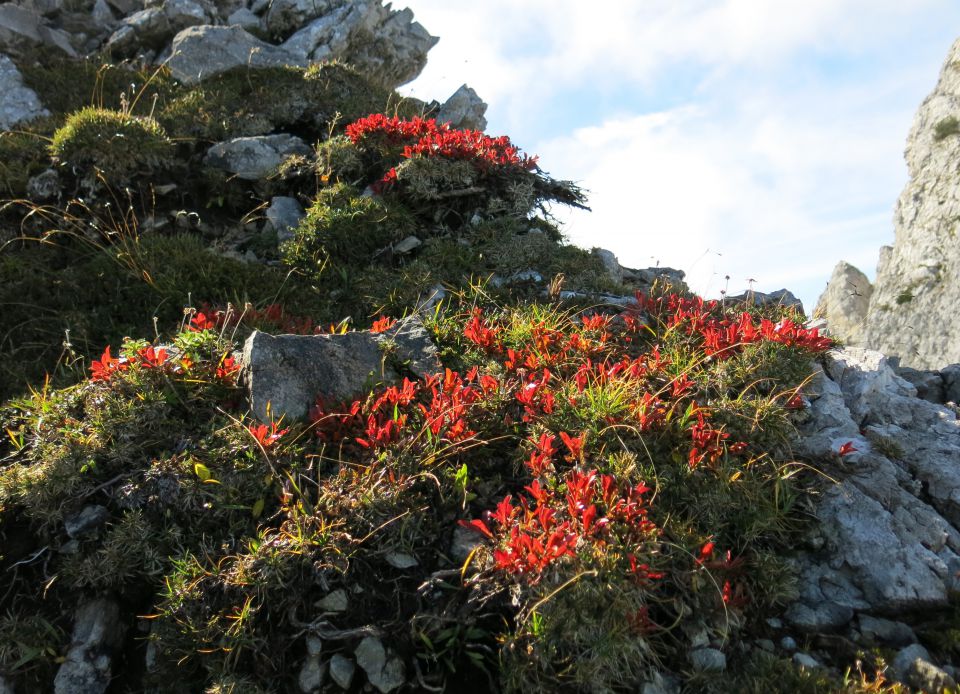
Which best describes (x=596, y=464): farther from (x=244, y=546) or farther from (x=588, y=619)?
(x=244, y=546)

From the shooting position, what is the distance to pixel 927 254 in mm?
19844

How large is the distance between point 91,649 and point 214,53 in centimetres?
1352

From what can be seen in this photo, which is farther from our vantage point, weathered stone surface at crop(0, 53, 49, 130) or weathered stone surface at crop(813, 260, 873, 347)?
weathered stone surface at crop(813, 260, 873, 347)

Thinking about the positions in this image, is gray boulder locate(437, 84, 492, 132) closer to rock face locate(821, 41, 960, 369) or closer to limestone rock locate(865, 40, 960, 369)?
rock face locate(821, 41, 960, 369)

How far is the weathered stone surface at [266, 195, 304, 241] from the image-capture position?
377 inches

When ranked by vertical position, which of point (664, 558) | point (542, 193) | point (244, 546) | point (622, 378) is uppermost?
point (542, 193)

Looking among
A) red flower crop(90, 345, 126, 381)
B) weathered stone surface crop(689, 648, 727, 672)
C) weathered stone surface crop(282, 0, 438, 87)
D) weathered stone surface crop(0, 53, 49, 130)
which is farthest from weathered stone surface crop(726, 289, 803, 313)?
weathered stone surface crop(0, 53, 49, 130)

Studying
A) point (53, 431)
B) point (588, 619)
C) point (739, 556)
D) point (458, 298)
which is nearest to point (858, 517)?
point (739, 556)

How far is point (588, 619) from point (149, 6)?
1944 centimetres

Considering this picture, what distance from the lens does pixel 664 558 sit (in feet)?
13.7

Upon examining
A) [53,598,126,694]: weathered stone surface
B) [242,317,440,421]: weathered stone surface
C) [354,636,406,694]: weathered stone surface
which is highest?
[242,317,440,421]: weathered stone surface

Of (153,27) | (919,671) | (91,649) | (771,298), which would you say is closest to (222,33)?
(153,27)

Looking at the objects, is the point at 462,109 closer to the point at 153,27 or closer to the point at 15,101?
the point at 153,27

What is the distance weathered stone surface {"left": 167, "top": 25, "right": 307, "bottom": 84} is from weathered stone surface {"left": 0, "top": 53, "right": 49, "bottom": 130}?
269 centimetres
